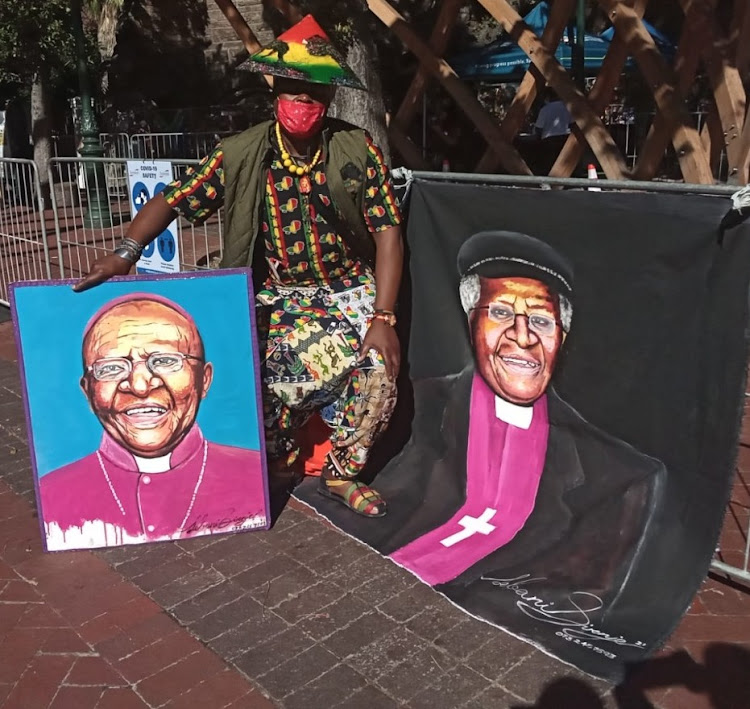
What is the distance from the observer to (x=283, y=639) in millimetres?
2951

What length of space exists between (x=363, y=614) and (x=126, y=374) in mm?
1395

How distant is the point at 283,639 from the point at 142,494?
3.23 ft

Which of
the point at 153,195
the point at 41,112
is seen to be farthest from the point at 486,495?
the point at 41,112

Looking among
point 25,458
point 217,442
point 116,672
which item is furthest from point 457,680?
point 25,458

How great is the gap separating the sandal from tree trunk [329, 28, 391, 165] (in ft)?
10.7

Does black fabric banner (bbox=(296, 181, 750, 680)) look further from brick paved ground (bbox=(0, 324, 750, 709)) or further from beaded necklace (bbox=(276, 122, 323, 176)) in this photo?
beaded necklace (bbox=(276, 122, 323, 176))

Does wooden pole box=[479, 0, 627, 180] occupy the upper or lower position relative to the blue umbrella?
lower

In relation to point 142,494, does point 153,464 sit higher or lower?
higher

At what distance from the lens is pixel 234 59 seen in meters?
21.0

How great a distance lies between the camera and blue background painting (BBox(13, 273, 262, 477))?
3357 millimetres

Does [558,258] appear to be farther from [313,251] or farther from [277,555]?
[277,555]

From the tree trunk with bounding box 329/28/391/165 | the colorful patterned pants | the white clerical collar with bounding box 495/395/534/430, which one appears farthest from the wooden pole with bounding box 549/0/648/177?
the white clerical collar with bounding box 495/395/534/430

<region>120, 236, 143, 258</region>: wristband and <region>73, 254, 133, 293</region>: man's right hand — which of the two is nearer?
<region>73, 254, 133, 293</region>: man's right hand
